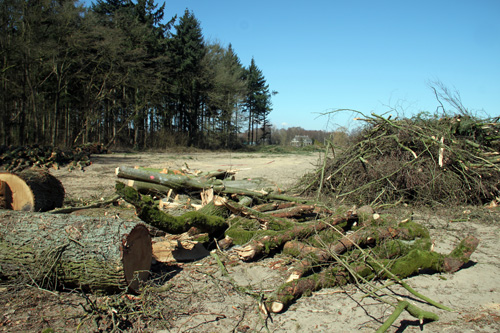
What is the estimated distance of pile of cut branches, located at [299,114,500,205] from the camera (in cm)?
677

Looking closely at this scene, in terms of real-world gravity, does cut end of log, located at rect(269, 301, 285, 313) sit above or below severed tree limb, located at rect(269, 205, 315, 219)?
below

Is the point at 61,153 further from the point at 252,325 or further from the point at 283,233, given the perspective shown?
the point at 252,325

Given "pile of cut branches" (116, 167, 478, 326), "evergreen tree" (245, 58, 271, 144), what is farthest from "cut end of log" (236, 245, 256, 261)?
"evergreen tree" (245, 58, 271, 144)

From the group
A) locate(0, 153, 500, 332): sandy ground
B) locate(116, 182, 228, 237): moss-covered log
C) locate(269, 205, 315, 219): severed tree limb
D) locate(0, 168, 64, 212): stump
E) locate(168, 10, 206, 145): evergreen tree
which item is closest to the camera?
locate(0, 153, 500, 332): sandy ground

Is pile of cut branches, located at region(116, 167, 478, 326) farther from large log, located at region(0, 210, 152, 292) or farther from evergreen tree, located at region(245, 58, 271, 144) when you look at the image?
evergreen tree, located at region(245, 58, 271, 144)

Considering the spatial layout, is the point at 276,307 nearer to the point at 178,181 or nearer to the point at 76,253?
the point at 76,253

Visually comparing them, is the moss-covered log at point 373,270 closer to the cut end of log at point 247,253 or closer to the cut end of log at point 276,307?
the cut end of log at point 276,307

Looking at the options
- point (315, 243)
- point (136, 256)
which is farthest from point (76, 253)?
point (315, 243)

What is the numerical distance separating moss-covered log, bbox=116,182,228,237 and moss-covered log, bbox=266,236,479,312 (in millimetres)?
1342

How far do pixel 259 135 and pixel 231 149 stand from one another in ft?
51.5

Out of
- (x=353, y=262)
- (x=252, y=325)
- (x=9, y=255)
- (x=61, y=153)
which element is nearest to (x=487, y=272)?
(x=353, y=262)

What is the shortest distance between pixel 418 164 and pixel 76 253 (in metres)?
6.30

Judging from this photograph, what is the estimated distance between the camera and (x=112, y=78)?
70.3ft

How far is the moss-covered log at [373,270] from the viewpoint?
299 centimetres
